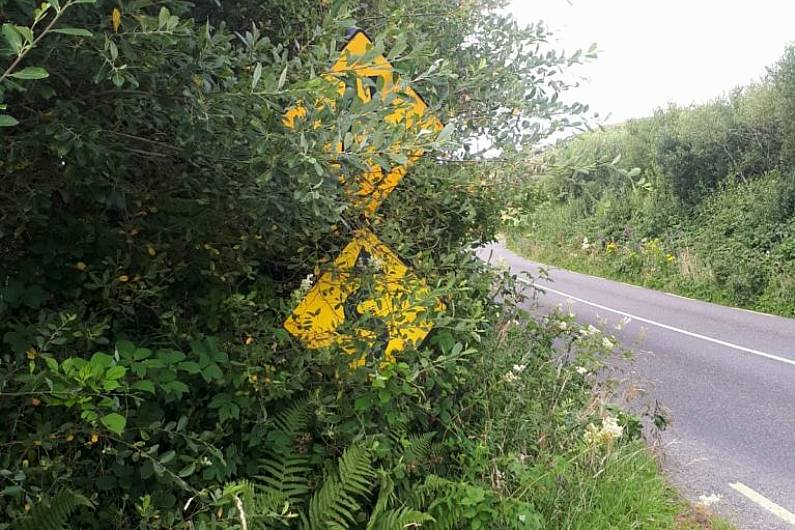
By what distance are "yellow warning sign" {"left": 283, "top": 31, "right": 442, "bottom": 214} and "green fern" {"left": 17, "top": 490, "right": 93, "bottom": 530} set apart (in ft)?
4.30

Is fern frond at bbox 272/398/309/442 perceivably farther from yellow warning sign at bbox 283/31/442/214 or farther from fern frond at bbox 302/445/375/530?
yellow warning sign at bbox 283/31/442/214

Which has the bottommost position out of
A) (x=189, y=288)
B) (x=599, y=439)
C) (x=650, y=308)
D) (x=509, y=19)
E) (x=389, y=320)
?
(x=650, y=308)

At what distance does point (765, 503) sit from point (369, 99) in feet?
12.6

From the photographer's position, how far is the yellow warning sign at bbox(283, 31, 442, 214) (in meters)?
1.71

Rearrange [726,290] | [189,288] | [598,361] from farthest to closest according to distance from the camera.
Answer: [726,290] → [598,361] → [189,288]

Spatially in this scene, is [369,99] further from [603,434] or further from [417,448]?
[603,434]

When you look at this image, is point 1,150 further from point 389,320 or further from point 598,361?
point 598,361

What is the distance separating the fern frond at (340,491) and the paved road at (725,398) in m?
1.57

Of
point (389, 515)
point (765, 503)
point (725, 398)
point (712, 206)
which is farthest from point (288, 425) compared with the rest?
point (712, 206)

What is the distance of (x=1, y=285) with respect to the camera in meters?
2.03

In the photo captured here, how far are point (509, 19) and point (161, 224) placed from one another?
2.19 metres

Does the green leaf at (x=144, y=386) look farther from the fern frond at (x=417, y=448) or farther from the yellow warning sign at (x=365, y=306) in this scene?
the fern frond at (x=417, y=448)

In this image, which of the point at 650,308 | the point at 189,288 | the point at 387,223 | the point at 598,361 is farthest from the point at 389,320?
the point at 650,308

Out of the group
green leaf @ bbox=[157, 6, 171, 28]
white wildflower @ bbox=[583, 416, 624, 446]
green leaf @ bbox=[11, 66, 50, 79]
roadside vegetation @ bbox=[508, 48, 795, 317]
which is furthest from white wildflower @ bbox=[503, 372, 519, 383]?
roadside vegetation @ bbox=[508, 48, 795, 317]
